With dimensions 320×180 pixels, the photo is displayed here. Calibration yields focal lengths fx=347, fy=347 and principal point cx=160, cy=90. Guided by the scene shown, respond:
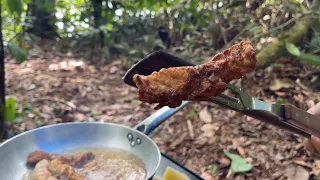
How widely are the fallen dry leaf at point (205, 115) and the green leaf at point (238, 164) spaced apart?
40cm

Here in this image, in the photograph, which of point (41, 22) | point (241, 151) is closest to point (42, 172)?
point (241, 151)

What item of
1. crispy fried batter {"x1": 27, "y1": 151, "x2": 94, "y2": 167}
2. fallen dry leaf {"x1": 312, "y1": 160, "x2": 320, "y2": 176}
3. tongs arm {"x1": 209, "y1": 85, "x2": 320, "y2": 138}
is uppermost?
tongs arm {"x1": 209, "y1": 85, "x2": 320, "y2": 138}

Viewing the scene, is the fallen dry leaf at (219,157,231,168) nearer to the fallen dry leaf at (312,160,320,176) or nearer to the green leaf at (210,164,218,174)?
the green leaf at (210,164,218,174)

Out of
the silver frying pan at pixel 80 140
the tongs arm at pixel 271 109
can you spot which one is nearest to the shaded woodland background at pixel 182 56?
the silver frying pan at pixel 80 140

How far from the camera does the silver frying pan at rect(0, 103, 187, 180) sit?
1.01 m

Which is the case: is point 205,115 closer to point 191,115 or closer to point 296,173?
point 191,115

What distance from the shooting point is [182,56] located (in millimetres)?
2980

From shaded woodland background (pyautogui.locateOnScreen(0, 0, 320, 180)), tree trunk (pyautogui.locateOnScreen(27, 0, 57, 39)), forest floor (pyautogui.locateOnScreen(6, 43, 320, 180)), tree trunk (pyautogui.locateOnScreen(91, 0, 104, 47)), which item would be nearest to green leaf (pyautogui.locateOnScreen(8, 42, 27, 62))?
shaded woodland background (pyautogui.locateOnScreen(0, 0, 320, 180))

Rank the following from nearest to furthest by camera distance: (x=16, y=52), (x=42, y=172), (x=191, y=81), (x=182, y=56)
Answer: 1. (x=191, y=81)
2. (x=42, y=172)
3. (x=16, y=52)
4. (x=182, y=56)

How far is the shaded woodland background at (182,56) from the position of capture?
1.66 meters

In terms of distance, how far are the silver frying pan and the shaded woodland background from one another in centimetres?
55

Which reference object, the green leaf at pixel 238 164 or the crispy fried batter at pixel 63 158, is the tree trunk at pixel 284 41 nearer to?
the green leaf at pixel 238 164

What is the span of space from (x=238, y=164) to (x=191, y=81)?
3.51ft

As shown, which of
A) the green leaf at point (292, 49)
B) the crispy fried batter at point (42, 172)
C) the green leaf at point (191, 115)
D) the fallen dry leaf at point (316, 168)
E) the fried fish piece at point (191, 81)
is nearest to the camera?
the fried fish piece at point (191, 81)
